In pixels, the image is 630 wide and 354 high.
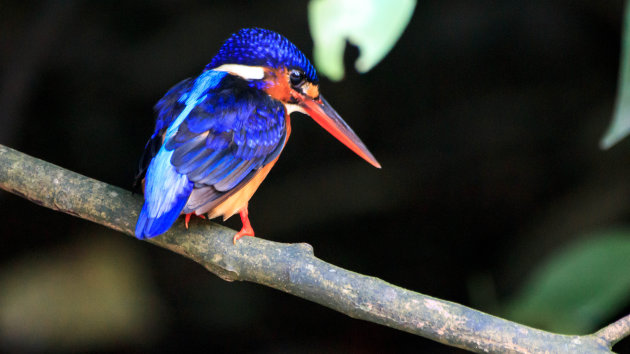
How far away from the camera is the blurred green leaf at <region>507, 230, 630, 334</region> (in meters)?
1.79

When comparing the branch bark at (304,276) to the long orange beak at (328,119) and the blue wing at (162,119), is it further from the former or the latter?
the long orange beak at (328,119)

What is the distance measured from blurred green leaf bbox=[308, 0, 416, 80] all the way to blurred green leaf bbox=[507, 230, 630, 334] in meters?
1.17

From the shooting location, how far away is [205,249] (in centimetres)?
151

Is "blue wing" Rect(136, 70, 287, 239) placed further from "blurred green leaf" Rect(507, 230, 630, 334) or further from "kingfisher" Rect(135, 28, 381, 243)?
"blurred green leaf" Rect(507, 230, 630, 334)

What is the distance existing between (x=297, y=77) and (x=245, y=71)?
5.6 inches

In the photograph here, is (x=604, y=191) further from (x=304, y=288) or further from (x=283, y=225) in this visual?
(x=304, y=288)

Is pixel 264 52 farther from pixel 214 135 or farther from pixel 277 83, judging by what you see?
pixel 214 135

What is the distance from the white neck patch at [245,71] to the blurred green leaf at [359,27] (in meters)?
0.91

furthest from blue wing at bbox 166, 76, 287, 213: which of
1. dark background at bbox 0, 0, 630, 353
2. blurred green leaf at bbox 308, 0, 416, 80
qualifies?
dark background at bbox 0, 0, 630, 353

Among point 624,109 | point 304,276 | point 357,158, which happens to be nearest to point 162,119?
point 304,276

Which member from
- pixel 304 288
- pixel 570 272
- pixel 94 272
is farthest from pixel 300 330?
pixel 304 288

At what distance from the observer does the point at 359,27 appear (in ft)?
2.78

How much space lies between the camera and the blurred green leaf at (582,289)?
1789 millimetres

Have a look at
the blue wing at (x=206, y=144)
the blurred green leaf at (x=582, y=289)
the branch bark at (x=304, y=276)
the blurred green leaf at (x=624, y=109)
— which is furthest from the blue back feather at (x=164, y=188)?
the blurred green leaf at (x=582, y=289)
